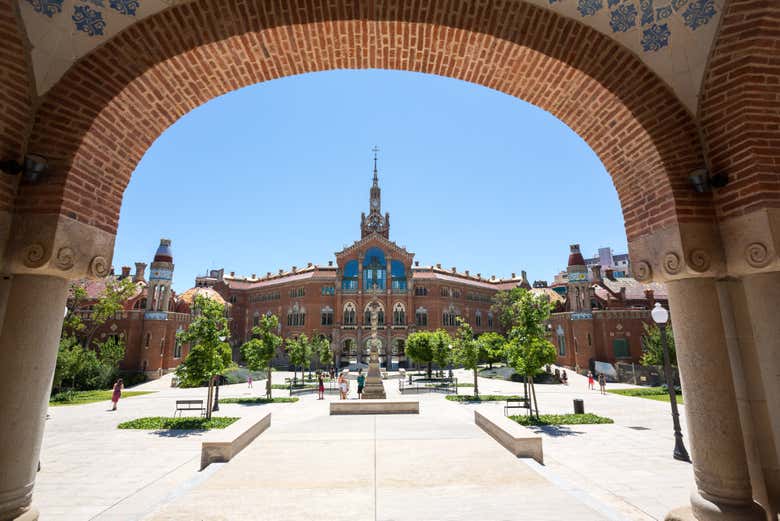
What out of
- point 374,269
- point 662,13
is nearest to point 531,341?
point 662,13

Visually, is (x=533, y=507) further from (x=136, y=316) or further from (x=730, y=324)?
(x=136, y=316)

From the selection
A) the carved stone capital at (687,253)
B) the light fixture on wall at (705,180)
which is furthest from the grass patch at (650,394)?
the light fixture on wall at (705,180)

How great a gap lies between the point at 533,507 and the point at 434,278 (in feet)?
177

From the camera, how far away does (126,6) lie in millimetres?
4020

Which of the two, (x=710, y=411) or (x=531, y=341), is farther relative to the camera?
(x=531, y=341)

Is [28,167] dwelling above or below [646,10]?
below

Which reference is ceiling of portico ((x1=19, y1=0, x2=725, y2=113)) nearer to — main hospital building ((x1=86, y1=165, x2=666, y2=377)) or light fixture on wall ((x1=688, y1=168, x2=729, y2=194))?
light fixture on wall ((x1=688, y1=168, x2=729, y2=194))

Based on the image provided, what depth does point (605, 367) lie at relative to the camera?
40.2 m

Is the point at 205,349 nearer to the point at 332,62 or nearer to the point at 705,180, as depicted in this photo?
the point at 332,62

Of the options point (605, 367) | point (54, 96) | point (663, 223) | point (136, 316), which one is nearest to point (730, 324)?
point (663, 223)

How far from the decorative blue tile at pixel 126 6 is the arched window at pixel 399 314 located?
5366cm

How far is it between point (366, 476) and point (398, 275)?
51689 mm

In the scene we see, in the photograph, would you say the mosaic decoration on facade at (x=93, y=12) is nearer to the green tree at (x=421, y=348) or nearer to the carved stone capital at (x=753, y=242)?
the carved stone capital at (x=753, y=242)

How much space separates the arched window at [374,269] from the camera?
5719 centimetres
